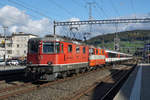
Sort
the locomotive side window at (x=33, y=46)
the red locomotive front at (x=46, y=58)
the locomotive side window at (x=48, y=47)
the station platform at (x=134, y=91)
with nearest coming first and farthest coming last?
the station platform at (x=134, y=91) → the red locomotive front at (x=46, y=58) → the locomotive side window at (x=48, y=47) → the locomotive side window at (x=33, y=46)

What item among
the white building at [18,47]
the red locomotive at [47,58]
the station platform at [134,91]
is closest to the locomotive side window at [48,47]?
the red locomotive at [47,58]

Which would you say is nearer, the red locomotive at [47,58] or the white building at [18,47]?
the red locomotive at [47,58]

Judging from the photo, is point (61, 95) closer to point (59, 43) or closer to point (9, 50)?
point (59, 43)

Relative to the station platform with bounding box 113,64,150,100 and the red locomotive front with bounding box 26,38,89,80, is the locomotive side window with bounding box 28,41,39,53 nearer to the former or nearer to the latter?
the red locomotive front with bounding box 26,38,89,80

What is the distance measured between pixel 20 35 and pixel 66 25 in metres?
61.3

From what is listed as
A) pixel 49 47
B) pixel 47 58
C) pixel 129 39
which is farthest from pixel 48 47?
pixel 129 39

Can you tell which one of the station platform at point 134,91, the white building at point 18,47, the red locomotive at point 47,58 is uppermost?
the white building at point 18,47

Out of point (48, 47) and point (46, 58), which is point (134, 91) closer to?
point (46, 58)

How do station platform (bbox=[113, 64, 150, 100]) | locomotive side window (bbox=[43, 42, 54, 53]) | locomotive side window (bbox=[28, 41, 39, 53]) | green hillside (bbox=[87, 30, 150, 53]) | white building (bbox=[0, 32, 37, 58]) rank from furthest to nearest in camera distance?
white building (bbox=[0, 32, 37, 58]), green hillside (bbox=[87, 30, 150, 53]), locomotive side window (bbox=[28, 41, 39, 53]), locomotive side window (bbox=[43, 42, 54, 53]), station platform (bbox=[113, 64, 150, 100])

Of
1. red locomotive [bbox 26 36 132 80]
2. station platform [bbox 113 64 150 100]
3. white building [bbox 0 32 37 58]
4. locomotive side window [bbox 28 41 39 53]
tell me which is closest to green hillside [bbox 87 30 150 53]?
white building [bbox 0 32 37 58]

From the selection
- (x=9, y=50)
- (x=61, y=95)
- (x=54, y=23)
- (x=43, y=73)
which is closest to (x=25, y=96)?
(x=61, y=95)

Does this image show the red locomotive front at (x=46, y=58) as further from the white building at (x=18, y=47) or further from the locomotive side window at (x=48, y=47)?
the white building at (x=18, y=47)

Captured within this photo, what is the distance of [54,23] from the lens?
92.2 ft

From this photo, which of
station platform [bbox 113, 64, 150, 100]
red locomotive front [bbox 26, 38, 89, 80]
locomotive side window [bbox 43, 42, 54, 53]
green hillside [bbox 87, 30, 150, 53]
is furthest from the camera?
green hillside [bbox 87, 30, 150, 53]
